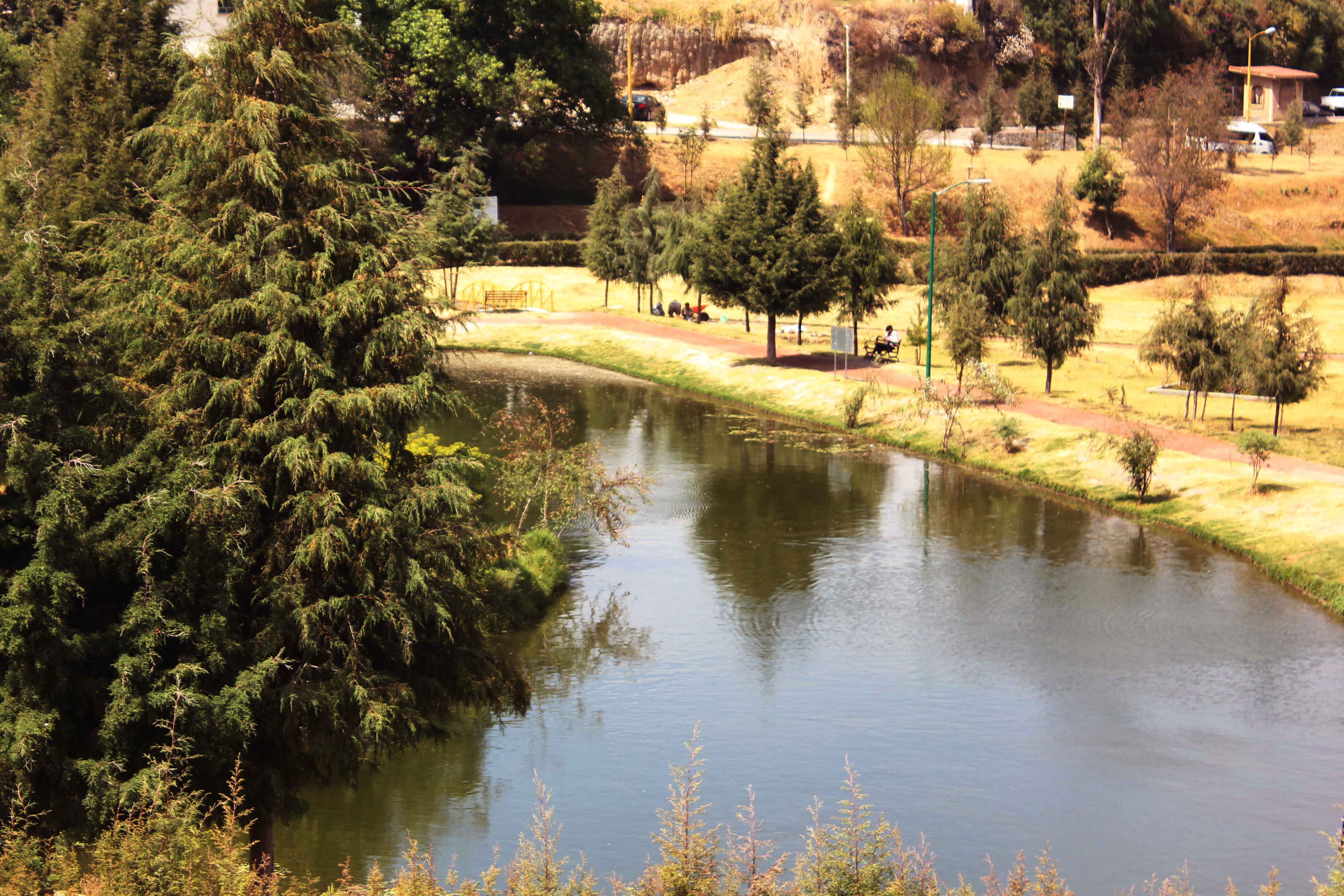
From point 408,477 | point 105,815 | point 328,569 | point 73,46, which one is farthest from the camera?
point 73,46

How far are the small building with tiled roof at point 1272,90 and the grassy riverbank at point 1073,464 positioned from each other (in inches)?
3066

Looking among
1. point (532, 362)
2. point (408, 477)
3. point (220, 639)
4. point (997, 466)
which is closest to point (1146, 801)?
point (408, 477)

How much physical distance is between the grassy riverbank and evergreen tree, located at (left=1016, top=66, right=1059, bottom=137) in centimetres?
5652

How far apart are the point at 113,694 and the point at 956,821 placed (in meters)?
9.53

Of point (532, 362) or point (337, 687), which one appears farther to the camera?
point (532, 362)

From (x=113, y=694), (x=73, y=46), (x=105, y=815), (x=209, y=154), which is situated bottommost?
(x=105, y=815)

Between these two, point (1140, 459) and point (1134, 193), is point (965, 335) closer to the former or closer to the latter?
point (1140, 459)

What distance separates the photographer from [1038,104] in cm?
9744

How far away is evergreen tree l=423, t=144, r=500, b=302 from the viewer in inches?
2283

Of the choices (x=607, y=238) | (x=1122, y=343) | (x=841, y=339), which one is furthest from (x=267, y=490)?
(x=607, y=238)

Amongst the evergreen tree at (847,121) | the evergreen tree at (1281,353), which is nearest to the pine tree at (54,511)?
the evergreen tree at (1281,353)

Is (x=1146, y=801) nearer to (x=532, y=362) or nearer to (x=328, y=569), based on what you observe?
A: (x=328, y=569)

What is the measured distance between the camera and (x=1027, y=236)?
46.2 metres

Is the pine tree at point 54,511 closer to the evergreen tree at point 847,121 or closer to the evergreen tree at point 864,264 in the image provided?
the evergreen tree at point 864,264
